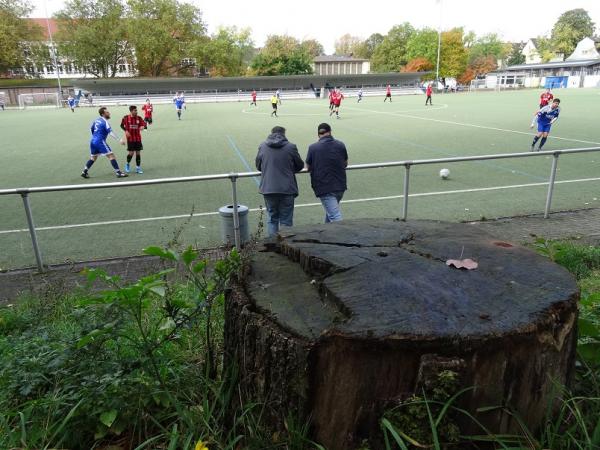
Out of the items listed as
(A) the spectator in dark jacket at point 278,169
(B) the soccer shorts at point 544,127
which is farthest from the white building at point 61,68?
(A) the spectator in dark jacket at point 278,169

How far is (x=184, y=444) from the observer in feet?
6.90

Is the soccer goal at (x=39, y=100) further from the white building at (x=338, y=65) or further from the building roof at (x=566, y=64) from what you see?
the building roof at (x=566, y=64)

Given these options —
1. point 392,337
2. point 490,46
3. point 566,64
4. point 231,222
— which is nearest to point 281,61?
point 566,64

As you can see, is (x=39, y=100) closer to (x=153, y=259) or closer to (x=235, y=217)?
(x=153, y=259)

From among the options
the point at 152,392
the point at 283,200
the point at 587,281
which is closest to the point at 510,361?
the point at 152,392

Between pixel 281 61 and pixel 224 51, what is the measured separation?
10.1 meters

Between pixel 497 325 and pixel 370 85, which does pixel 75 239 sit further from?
pixel 370 85

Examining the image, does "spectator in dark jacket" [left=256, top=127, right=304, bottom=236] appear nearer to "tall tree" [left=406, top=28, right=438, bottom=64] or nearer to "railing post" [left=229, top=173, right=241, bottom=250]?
"railing post" [left=229, top=173, right=241, bottom=250]

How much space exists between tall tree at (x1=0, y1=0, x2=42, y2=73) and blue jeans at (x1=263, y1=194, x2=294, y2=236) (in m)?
84.7

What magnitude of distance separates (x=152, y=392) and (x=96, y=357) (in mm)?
395

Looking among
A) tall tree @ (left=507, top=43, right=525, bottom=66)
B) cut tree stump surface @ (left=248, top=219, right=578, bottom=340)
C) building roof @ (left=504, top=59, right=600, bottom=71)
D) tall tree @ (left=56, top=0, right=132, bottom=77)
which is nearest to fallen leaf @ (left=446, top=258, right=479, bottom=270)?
cut tree stump surface @ (left=248, top=219, right=578, bottom=340)

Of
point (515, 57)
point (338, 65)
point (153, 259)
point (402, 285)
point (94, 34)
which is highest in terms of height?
point (94, 34)

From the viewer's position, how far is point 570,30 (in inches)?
4173

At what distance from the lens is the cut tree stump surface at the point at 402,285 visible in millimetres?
1938
